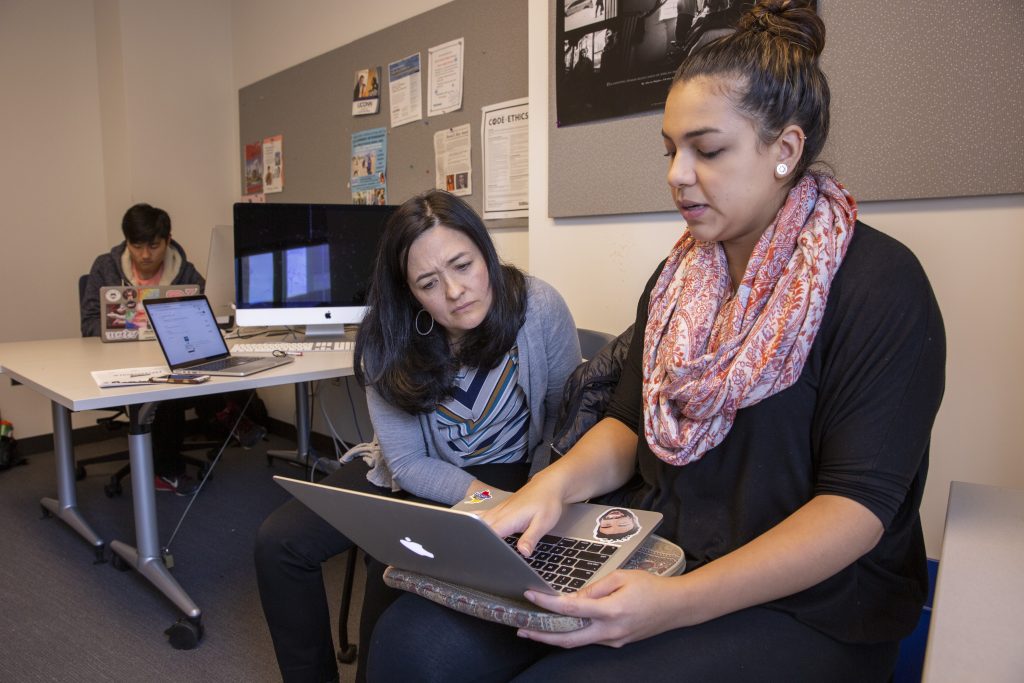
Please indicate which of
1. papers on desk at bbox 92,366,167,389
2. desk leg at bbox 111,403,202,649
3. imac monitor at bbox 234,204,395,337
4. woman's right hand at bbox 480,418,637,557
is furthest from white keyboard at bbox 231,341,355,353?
woman's right hand at bbox 480,418,637,557

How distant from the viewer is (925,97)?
1190mm

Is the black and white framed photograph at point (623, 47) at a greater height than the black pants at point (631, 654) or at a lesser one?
greater

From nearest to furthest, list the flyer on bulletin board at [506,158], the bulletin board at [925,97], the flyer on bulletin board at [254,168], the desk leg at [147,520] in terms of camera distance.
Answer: the bulletin board at [925,97] < the desk leg at [147,520] < the flyer on bulletin board at [506,158] < the flyer on bulletin board at [254,168]

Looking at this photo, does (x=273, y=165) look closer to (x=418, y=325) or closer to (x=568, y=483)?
(x=418, y=325)

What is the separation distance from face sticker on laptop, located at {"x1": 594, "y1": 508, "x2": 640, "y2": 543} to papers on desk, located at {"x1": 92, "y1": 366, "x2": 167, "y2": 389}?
136 cm

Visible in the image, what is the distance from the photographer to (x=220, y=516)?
266cm

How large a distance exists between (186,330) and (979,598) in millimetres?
1945

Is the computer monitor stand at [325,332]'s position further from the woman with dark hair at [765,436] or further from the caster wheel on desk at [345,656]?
the woman with dark hair at [765,436]

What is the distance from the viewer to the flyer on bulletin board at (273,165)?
3.34 meters

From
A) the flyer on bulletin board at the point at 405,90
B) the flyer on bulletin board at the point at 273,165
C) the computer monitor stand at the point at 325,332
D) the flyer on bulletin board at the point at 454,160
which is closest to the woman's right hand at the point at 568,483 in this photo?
the flyer on bulletin board at the point at 454,160

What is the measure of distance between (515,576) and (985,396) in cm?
98

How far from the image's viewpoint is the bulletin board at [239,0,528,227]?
7.41ft

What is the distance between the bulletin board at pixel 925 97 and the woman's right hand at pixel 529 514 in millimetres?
637

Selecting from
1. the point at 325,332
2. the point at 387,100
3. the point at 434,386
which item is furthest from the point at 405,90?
the point at 434,386
